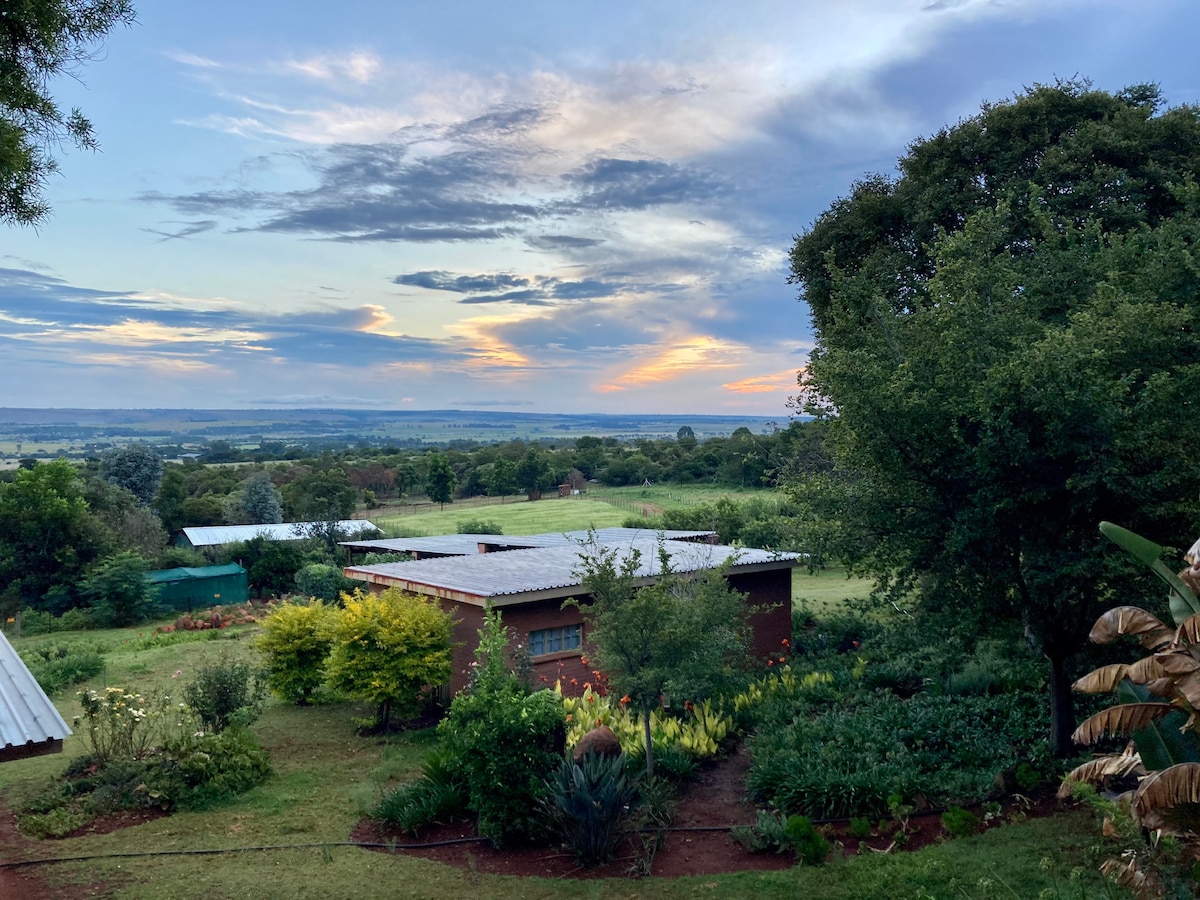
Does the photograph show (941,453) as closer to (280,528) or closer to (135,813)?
(135,813)

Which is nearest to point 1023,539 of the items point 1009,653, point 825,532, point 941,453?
point 941,453

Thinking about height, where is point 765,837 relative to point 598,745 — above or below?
below

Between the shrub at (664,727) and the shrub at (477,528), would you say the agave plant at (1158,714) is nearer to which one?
the shrub at (664,727)

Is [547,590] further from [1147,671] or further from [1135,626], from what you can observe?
[1147,671]

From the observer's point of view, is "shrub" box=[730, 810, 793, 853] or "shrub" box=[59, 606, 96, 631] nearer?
"shrub" box=[730, 810, 793, 853]

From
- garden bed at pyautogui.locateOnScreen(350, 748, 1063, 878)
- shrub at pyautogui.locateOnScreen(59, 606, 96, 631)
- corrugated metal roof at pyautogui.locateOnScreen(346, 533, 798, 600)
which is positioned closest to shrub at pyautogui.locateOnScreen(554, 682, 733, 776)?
garden bed at pyautogui.locateOnScreen(350, 748, 1063, 878)

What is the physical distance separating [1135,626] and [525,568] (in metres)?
11.1

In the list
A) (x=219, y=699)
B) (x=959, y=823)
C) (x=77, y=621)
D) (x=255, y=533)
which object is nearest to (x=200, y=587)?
(x=77, y=621)

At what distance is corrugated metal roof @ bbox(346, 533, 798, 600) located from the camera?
552 inches

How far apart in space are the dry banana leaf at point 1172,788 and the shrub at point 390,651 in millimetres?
10166

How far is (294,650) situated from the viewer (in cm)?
1532

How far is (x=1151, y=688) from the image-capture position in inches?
253

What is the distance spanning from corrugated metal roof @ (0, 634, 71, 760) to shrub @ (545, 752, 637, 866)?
4.80 m

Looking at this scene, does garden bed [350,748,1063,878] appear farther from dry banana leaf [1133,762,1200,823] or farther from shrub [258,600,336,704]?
shrub [258,600,336,704]
